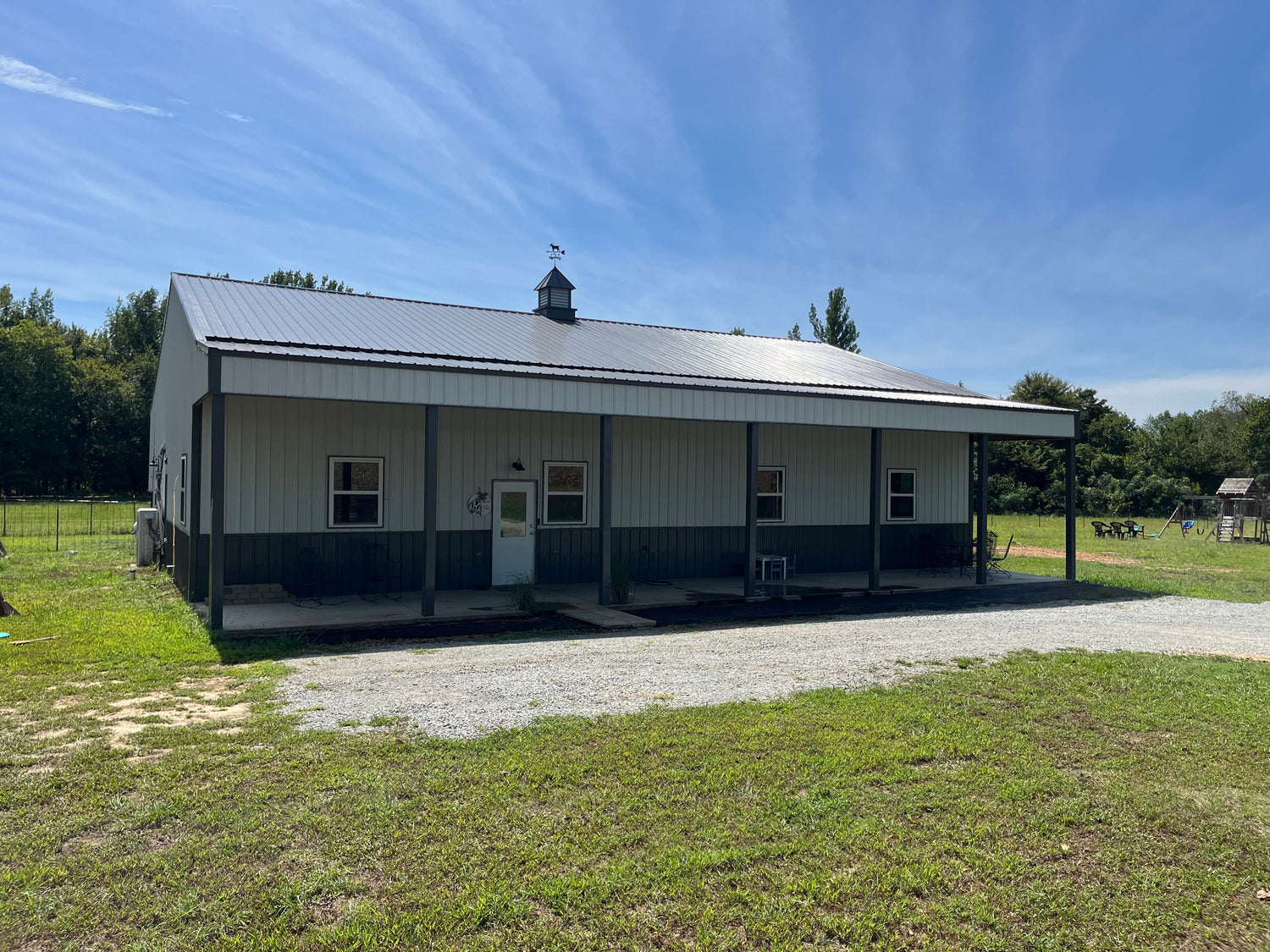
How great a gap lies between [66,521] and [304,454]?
19445mm

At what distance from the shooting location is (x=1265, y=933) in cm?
362

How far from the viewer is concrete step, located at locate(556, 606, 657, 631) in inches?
429

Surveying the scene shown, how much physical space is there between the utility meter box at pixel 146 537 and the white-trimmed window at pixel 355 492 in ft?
20.0

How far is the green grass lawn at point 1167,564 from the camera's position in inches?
622

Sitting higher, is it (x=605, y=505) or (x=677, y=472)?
(x=677, y=472)

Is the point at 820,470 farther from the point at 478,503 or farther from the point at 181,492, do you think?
the point at 181,492

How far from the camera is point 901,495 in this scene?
58.8ft

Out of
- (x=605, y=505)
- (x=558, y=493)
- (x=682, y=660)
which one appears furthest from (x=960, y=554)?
(x=682, y=660)

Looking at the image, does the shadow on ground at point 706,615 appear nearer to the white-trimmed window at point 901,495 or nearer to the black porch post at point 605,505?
the black porch post at point 605,505

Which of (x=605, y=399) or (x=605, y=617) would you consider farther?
(x=605, y=399)

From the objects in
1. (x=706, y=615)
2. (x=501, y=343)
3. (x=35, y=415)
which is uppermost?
(x=35, y=415)

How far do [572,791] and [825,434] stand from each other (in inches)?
513

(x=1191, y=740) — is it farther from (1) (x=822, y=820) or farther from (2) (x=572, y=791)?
(2) (x=572, y=791)

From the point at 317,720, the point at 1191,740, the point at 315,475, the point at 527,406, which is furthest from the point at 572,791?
the point at 315,475
